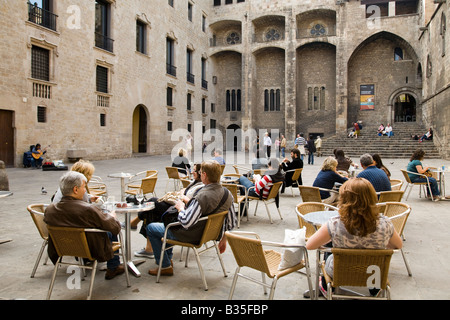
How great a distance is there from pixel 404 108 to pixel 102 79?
22.7 metres

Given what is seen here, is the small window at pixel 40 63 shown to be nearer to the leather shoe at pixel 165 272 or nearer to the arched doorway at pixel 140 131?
the arched doorway at pixel 140 131

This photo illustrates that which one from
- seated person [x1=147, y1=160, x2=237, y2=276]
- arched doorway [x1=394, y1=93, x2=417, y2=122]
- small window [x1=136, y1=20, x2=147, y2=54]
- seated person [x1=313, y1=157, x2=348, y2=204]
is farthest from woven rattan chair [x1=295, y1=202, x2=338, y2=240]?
arched doorway [x1=394, y1=93, x2=417, y2=122]

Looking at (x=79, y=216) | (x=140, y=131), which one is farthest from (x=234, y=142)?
(x=79, y=216)

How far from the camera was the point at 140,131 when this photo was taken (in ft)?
72.0

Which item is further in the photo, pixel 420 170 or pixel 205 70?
pixel 205 70

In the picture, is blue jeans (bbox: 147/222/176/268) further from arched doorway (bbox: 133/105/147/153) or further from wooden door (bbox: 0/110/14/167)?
arched doorway (bbox: 133/105/147/153)

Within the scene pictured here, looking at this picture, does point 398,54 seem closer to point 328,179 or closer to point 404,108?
point 404,108

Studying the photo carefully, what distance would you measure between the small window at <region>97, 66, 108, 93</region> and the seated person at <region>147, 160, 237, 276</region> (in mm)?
15066

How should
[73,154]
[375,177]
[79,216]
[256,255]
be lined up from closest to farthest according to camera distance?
[256,255], [79,216], [375,177], [73,154]

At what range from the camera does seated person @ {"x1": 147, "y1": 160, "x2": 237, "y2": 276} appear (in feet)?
10.4

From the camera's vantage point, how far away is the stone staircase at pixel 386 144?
65.5ft

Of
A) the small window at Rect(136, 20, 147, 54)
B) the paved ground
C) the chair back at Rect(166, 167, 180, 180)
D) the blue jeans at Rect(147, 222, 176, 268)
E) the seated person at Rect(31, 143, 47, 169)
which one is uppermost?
the small window at Rect(136, 20, 147, 54)

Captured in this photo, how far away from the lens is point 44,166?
12617 mm
